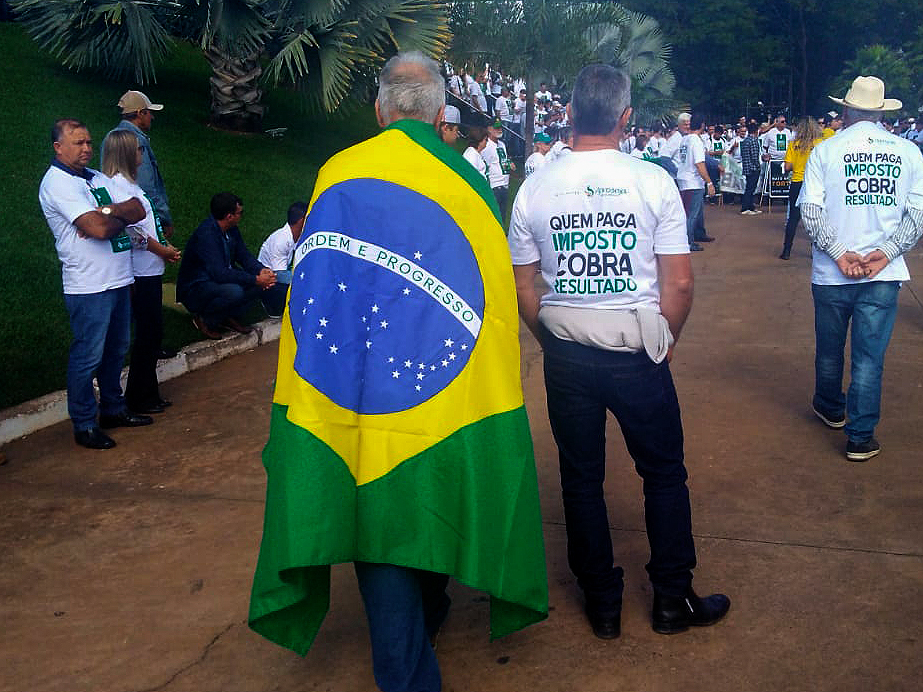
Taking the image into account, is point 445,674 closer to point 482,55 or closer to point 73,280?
point 73,280

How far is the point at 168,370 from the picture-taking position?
772 centimetres

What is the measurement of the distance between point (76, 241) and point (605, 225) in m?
3.61

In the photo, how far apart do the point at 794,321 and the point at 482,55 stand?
1442 cm

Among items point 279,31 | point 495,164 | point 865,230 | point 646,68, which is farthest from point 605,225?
point 646,68

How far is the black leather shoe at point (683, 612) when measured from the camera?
12.3 feet

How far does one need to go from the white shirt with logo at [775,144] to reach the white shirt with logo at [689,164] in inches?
290

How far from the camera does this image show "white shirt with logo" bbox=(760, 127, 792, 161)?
824 inches

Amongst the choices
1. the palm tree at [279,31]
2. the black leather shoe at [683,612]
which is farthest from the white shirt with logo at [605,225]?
the palm tree at [279,31]

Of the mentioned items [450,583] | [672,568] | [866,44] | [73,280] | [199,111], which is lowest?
[450,583]

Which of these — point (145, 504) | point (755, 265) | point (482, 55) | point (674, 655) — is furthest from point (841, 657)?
point (482, 55)

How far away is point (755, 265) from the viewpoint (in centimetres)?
1296

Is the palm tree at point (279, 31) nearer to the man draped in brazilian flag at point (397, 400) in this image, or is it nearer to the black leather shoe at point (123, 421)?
the black leather shoe at point (123, 421)

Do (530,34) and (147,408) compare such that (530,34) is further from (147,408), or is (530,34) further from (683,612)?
(683,612)

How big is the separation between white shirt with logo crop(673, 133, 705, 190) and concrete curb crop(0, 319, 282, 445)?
279 inches
